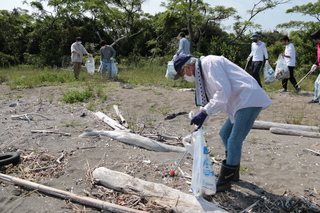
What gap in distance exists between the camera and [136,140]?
480cm

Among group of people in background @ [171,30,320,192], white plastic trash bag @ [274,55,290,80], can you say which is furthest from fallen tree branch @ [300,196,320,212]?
white plastic trash bag @ [274,55,290,80]

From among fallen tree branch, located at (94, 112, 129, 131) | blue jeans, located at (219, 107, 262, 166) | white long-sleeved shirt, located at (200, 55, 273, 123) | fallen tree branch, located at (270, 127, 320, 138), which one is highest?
white long-sleeved shirt, located at (200, 55, 273, 123)

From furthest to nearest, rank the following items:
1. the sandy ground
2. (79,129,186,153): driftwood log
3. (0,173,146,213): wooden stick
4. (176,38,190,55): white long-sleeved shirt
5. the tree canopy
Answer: the tree canopy → (176,38,190,55): white long-sleeved shirt → (79,129,186,153): driftwood log → the sandy ground → (0,173,146,213): wooden stick

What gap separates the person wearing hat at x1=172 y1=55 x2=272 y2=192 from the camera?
2.88 metres

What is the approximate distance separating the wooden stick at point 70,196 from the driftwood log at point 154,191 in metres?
0.35

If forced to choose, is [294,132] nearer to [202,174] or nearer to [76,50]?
[202,174]

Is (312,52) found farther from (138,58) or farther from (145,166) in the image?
(145,166)

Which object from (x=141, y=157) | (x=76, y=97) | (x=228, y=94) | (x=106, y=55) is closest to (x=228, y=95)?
(x=228, y=94)

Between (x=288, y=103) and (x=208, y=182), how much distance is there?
19.3 feet

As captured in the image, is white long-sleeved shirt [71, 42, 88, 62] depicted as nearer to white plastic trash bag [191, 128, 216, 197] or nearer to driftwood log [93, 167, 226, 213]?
driftwood log [93, 167, 226, 213]

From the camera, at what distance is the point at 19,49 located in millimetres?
21906

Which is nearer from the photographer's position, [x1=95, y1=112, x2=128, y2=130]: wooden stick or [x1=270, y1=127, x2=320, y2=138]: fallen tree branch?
[x1=270, y1=127, x2=320, y2=138]: fallen tree branch

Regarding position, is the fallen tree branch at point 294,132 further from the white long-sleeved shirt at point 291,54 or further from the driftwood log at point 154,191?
the white long-sleeved shirt at point 291,54

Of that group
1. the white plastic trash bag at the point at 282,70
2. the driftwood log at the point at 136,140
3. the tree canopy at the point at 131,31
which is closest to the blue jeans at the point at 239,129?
the driftwood log at the point at 136,140
